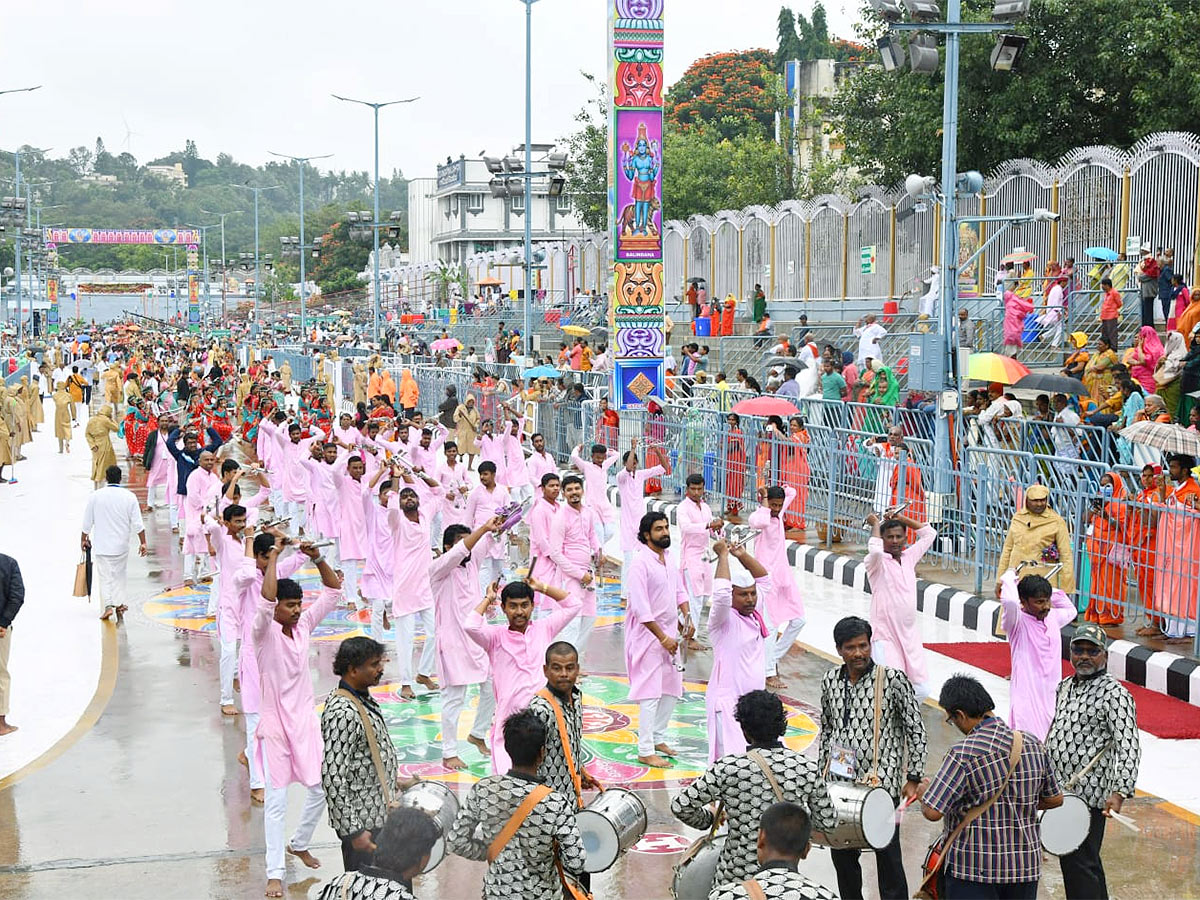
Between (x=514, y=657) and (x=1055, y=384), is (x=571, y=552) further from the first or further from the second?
(x=1055, y=384)

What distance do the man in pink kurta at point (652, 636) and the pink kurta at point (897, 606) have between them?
1.21m

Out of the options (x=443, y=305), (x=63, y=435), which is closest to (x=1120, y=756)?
(x=63, y=435)

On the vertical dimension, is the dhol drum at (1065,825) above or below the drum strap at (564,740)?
below

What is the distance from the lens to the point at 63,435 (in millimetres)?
31297

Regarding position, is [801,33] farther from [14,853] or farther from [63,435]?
[14,853]

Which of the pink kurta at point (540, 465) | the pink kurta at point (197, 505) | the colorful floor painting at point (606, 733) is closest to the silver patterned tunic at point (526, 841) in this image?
the colorful floor painting at point (606, 733)

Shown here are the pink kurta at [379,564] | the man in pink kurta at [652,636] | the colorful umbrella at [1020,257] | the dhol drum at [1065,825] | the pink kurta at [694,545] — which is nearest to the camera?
the dhol drum at [1065,825]

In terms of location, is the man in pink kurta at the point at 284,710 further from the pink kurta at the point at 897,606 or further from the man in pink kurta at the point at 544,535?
the man in pink kurta at the point at 544,535

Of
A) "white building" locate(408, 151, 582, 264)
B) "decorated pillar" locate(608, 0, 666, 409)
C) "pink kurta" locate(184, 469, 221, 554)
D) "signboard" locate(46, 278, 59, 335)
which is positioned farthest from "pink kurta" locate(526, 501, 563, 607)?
"white building" locate(408, 151, 582, 264)

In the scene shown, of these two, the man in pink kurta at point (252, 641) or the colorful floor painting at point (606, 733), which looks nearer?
the man in pink kurta at point (252, 641)

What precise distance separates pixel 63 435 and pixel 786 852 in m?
29.3

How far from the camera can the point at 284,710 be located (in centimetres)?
754

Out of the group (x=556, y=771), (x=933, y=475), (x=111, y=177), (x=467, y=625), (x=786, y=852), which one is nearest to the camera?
(x=786, y=852)

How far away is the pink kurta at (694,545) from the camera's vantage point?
39.5ft
